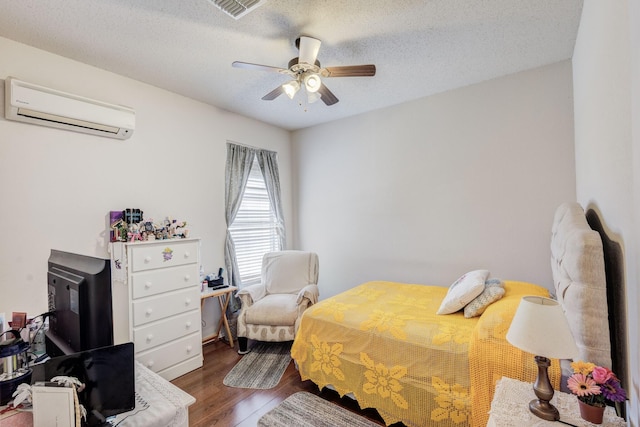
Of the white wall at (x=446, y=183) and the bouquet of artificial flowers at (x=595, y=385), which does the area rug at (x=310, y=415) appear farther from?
the white wall at (x=446, y=183)

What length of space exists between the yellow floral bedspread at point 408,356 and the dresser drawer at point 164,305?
1.13 m

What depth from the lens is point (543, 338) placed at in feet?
3.39

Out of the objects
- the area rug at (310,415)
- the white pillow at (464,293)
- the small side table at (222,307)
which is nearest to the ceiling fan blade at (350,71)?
the white pillow at (464,293)

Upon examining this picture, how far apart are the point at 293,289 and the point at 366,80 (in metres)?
2.44

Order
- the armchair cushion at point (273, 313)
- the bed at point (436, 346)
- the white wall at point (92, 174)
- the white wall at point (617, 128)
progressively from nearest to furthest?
the white wall at point (617, 128)
the bed at point (436, 346)
the white wall at point (92, 174)
the armchair cushion at point (273, 313)

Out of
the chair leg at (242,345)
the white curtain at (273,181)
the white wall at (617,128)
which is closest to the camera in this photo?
the white wall at (617,128)

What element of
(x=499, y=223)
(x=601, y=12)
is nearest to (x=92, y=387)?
(x=601, y=12)

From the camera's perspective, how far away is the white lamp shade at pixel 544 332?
1004mm

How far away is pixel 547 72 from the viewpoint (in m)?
2.58

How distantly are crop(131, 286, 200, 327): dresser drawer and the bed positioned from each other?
114 cm

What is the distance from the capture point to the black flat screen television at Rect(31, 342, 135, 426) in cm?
94

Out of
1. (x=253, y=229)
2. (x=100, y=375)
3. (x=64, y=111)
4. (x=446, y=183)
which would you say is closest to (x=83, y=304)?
(x=100, y=375)

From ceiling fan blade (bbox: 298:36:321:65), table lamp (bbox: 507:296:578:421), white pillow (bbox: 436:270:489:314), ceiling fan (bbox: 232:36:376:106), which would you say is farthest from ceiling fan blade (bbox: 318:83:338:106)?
table lamp (bbox: 507:296:578:421)

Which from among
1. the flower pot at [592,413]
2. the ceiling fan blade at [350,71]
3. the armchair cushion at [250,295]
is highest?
the ceiling fan blade at [350,71]
